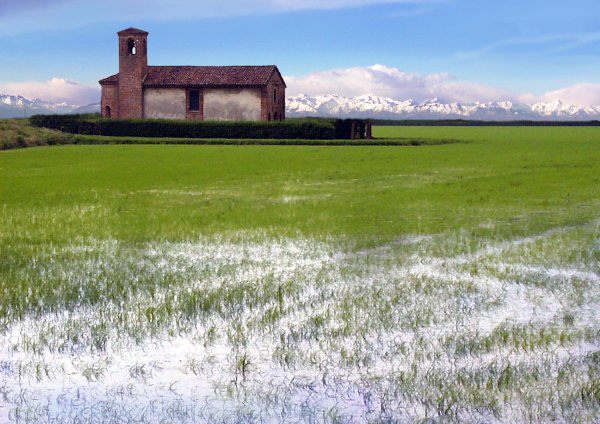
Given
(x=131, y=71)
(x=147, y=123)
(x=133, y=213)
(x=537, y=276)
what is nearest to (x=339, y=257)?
(x=537, y=276)

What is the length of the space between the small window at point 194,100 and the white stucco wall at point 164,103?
0.63m

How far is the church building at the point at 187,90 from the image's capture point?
63.1m

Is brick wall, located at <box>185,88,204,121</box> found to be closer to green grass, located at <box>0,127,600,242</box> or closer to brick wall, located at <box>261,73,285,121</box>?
brick wall, located at <box>261,73,285,121</box>

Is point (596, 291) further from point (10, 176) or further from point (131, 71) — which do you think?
point (131, 71)

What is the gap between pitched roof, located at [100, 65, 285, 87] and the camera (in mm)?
63219

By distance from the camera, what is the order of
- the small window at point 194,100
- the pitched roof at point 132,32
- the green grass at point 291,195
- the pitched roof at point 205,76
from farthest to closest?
the small window at point 194,100, the pitched roof at point 205,76, the pitched roof at point 132,32, the green grass at point 291,195

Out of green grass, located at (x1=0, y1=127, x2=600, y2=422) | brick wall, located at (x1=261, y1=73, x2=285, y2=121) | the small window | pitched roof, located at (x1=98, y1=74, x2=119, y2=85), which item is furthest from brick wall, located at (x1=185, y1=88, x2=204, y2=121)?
green grass, located at (x1=0, y1=127, x2=600, y2=422)

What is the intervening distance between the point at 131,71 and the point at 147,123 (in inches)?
456

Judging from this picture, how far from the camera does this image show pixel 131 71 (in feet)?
210

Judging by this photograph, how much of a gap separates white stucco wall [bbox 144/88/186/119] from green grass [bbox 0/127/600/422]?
160 ft

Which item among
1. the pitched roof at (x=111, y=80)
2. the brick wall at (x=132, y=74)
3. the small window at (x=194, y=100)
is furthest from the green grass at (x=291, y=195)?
the pitched roof at (x=111, y=80)

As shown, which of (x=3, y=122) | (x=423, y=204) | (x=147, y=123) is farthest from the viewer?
(x=147, y=123)

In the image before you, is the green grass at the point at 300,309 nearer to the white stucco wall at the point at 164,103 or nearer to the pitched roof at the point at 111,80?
the white stucco wall at the point at 164,103

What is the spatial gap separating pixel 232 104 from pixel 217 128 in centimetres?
1107
